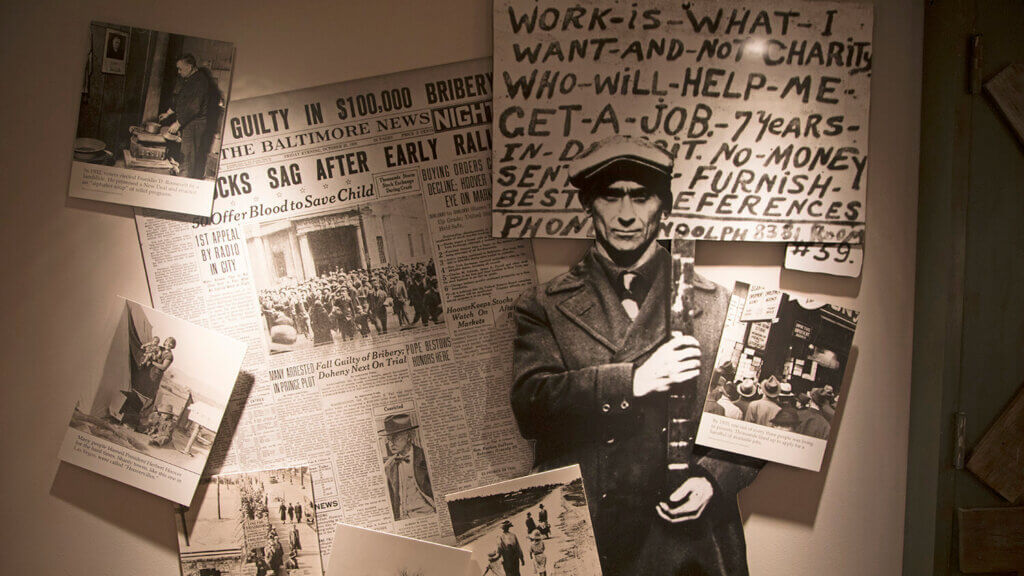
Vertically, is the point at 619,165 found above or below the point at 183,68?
below

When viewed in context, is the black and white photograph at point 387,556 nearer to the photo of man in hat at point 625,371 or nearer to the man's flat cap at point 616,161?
the photo of man in hat at point 625,371

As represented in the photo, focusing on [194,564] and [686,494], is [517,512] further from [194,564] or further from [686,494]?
[194,564]

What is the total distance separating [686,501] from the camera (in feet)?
4.43

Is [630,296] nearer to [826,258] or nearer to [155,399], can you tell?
[826,258]

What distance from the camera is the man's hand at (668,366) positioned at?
1334 millimetres

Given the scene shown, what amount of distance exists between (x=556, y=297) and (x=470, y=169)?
0.35 meters

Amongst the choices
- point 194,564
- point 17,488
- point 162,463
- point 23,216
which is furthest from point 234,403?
point 23,216

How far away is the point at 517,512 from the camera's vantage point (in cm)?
134

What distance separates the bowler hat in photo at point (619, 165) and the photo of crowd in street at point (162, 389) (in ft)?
2.84

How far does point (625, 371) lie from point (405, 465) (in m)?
0.55

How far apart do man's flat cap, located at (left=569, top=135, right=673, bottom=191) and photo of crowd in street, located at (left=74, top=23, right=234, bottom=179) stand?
0.81m

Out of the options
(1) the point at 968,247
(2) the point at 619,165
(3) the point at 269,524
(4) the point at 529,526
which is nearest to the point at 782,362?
(1) the point at 968,247

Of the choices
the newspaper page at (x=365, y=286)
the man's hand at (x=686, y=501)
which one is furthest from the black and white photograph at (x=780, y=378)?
the newspaper page at (x=365, y=286)

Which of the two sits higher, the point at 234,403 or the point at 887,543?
the point at 234,403
